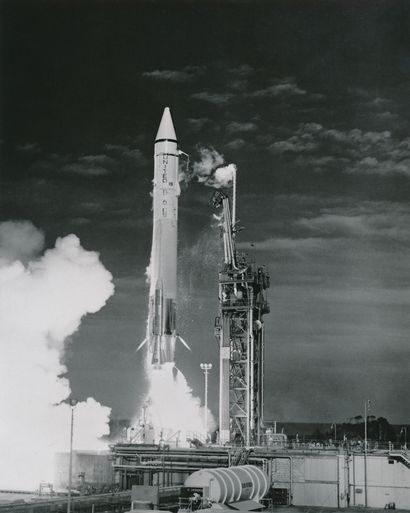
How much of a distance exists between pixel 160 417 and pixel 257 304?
13042 mm

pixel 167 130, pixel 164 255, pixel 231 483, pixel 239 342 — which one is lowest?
pixel 231 483

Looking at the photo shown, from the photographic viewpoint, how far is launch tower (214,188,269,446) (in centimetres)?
6512

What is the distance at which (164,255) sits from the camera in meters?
64.2

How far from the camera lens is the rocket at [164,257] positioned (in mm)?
62906

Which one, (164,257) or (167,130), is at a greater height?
(167,130)

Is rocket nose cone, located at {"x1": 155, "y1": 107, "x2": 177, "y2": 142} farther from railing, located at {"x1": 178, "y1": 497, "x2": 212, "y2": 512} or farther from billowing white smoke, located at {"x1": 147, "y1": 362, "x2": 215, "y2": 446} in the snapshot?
railing, located at {"x1": 178, "y1": 497, "x2": 212, "y2": 512}

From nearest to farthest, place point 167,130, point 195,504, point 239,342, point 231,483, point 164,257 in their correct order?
point 195,504 < point 231,483 < point 164,257 < point 167,130 < point 239,342

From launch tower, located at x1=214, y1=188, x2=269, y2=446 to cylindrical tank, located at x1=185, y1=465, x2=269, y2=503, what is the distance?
51.5ft

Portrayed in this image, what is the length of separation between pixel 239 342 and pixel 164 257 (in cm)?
1024

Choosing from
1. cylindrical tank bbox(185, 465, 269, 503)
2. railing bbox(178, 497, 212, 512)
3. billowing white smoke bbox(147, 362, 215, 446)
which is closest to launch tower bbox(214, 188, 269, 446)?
billowing white smoke bbox(147, 362, 215, 446)

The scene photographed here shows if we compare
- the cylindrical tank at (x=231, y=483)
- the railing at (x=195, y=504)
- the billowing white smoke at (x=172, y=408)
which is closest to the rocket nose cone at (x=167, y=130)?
the billowing white smoke at (x=172, y=408)

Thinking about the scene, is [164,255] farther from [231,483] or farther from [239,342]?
[231,483]

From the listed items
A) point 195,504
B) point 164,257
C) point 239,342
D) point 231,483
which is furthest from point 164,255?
point 195,504

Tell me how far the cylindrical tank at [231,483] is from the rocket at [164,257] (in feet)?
53.8
